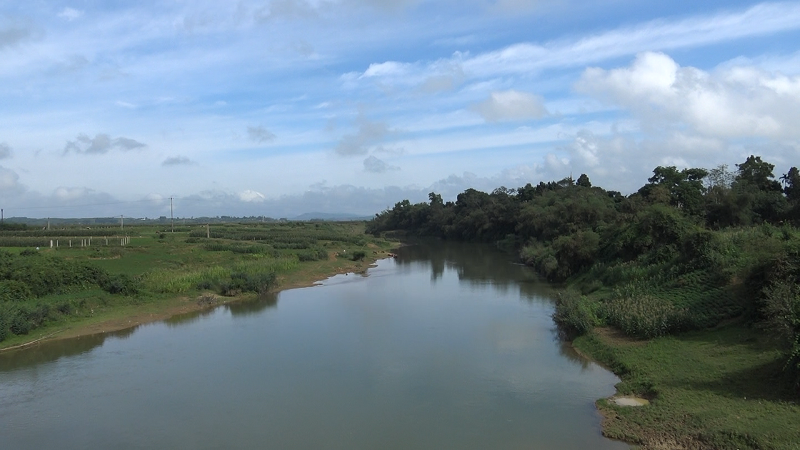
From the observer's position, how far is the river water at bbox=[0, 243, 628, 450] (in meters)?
11.7

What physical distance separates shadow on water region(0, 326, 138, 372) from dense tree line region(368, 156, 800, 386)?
55.3 feet

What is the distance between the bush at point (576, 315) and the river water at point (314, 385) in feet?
2.15

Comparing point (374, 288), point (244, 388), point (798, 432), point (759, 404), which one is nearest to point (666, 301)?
point (759, 404)

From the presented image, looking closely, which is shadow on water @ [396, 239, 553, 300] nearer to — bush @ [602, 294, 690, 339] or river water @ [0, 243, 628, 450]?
river water @ [0, 243, 628, 450]

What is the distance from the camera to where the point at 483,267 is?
4400 centimetres

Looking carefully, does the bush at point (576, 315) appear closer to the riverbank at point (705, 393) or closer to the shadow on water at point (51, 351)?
the riverbank at point (705, 393)

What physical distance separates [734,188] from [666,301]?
23.4 m

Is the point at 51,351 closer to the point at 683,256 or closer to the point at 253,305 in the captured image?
the point at 253,305

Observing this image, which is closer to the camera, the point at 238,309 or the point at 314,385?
the point at 314,385

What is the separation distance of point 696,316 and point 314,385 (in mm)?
11505

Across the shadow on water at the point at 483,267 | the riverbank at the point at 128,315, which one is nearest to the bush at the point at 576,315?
the shadow on water at the point at 483,267

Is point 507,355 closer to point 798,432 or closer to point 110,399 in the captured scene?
point 798,432

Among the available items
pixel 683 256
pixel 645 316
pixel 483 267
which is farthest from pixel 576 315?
pixel 483 267

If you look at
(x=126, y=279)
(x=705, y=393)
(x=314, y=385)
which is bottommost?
(x=314, y=385)
